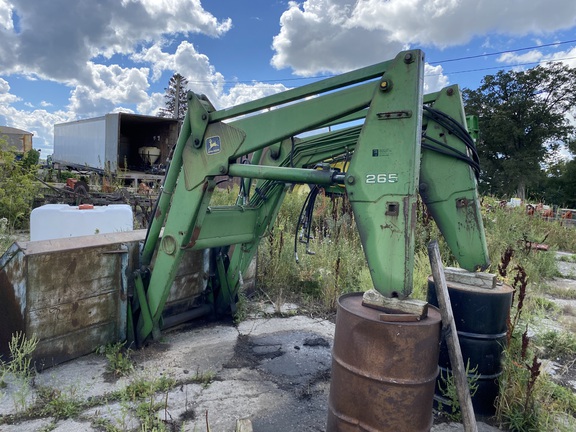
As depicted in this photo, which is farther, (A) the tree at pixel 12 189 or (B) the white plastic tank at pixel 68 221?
(A) the tree at pixel 12 189

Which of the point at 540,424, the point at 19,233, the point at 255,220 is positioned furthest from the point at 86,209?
the point at 540,424

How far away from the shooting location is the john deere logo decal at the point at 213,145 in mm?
2955

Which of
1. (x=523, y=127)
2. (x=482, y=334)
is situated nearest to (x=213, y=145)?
(x=482, y=334)

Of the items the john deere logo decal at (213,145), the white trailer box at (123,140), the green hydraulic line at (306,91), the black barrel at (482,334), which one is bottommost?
the black barrel at (482,334)

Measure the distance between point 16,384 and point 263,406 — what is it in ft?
5.59

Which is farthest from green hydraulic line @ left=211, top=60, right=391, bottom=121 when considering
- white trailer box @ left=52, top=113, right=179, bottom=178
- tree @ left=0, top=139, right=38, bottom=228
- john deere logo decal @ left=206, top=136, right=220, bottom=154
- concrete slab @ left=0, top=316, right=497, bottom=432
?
white trailer box @ left=52, top=113, right=179, bottom=178

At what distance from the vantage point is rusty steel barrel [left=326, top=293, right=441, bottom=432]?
6.54 feet

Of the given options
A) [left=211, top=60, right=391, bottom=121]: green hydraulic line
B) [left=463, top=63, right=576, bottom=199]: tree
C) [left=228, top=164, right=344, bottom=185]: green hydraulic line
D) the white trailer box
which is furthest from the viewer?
[left=463, top=63, right=576, bottom=199]: tree

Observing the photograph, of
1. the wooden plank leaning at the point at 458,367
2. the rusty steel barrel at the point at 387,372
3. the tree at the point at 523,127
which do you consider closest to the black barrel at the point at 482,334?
the wooden plank leaning at the point at 458,367

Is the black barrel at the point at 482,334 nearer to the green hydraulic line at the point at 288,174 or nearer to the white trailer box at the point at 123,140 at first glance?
the green hydraulic line at the point at 288,174

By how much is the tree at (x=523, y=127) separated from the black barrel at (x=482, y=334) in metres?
28.7

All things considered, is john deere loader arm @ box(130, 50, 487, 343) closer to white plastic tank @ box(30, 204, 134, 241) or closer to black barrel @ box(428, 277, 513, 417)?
black barrel @ box(428, 277, 513, 417)

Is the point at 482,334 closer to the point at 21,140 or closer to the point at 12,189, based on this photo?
the point at 12,189

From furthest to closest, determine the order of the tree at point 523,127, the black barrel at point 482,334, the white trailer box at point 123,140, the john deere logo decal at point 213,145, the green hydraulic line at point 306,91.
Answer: the tree at point 523,127 < the white trailer box at point 123,140 < the john deere logo decal at point 213,145 < the black barrel at point 482,334 < the green hydraulic line at point 306,91
